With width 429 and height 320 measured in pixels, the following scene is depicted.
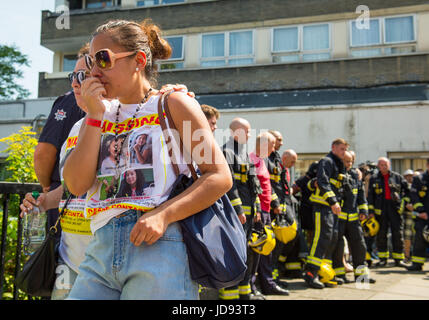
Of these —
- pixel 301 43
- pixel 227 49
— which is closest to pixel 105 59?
pixel 301 43

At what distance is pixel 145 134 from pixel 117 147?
0.15 metres

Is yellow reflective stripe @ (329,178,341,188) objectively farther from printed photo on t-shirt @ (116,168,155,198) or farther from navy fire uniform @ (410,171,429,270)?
printed photo on t-shirt @ (116,168,155,198)

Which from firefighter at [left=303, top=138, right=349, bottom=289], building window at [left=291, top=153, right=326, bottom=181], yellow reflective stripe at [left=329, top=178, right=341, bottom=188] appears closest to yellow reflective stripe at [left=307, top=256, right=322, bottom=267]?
firefighter at [left=303, top=138, right=349, bottom=289]

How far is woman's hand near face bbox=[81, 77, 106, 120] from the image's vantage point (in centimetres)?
194

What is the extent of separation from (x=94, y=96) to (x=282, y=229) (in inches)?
224

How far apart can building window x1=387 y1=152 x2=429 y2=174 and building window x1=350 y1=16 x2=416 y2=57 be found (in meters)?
4.45

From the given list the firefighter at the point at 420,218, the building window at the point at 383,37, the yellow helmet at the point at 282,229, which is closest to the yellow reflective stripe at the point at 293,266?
the yellow helmet at the point at 282,229

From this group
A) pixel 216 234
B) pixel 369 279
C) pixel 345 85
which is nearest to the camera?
pixel 216 234

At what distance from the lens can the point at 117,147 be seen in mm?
1999

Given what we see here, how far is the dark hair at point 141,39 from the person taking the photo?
2042 millimetres

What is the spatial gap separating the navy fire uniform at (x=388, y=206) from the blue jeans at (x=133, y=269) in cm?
933

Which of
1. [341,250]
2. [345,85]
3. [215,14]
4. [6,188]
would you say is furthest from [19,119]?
[6,188]

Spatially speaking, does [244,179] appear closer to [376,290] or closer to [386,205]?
[376,290]
